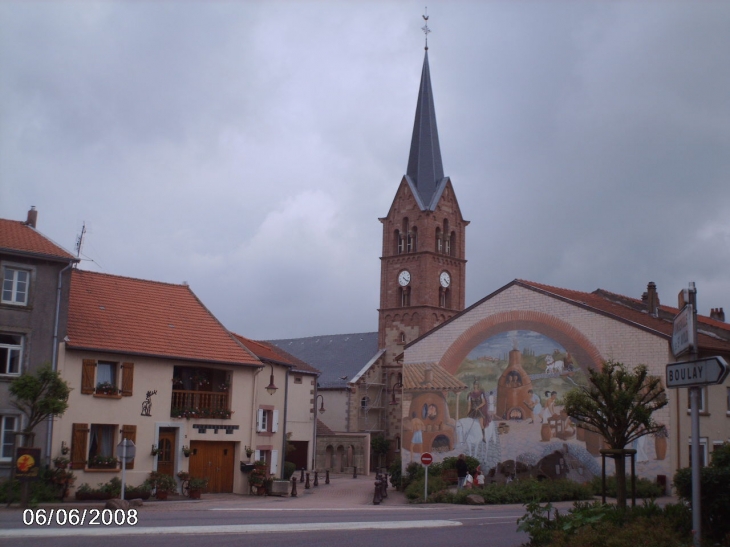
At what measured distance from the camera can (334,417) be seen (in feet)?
223

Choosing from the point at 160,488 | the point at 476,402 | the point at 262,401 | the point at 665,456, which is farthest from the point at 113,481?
the point at 665,456

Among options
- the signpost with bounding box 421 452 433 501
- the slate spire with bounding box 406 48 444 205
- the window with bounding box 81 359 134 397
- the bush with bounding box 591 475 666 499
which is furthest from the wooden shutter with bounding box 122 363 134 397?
the slate spire with bounding box 406 48 444 205

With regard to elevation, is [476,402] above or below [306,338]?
below

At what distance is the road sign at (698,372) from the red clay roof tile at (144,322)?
22605 millimetres

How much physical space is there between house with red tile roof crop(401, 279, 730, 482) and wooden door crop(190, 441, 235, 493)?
10295 millimetres

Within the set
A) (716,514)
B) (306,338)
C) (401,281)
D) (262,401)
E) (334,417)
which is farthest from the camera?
(306,338)

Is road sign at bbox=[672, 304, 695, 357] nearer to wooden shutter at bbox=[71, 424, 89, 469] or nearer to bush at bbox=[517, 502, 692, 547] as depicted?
bush at bbox=[517, 502, 692, 547]

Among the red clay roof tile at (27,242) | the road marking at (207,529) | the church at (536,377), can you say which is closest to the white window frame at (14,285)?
the red clay roof tile at (27,242)

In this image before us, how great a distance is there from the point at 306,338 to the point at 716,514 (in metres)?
67.7

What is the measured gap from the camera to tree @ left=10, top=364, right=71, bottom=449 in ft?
79.3

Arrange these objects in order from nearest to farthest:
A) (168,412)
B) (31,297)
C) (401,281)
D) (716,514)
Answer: (716,514)
(31,297)
(168,412)
(401,281)

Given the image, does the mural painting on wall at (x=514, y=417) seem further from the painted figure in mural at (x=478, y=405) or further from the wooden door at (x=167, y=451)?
the wooden door at (x=167, y=451)

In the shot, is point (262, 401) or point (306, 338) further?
point (306, 338)

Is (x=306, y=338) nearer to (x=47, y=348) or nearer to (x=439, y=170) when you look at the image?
(x=439, y=170)
